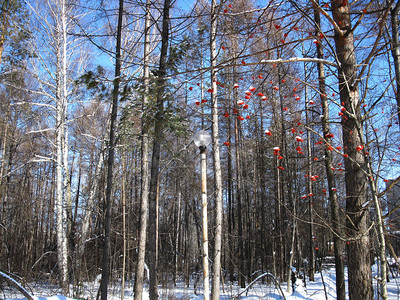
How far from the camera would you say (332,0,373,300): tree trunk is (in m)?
3.14

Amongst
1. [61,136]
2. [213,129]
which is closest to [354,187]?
[213,129]

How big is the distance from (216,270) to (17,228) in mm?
11719

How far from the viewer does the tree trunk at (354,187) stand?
314cm

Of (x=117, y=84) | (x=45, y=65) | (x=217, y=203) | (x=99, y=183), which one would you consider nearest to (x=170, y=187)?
(x=99, y=183)

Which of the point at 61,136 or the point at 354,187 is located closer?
the point at 354,187

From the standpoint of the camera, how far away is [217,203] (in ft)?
21.6

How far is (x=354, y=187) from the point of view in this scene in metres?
3.29

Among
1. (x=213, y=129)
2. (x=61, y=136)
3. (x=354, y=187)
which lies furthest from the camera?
(x=61, y=136)

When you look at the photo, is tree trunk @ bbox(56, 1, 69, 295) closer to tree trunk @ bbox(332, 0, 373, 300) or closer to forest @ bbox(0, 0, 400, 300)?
forest @ bbox(0, 0, 400, 300)

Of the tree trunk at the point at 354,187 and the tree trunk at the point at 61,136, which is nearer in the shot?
the tree trunk at the point at 354,187

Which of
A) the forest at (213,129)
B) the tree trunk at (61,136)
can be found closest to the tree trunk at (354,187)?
the forest at (213,129)

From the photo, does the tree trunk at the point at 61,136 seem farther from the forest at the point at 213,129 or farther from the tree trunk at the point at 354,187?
the tree trunk at the point at 354,187

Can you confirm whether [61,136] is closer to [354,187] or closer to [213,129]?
[213,129]

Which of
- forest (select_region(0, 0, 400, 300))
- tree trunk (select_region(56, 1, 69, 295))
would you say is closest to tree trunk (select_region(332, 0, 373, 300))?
forest (select_region(0, 0, 400, 300))
